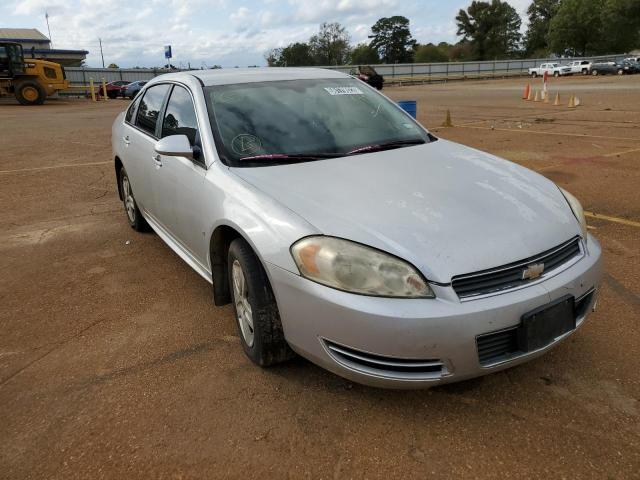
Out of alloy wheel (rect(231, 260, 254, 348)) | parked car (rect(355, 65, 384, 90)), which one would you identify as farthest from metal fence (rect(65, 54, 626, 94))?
alloy wheel (rect(231, 260, 254, 348))

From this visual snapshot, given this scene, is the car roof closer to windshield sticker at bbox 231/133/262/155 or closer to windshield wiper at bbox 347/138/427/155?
windshield sticker at bbox 231/133/262/155

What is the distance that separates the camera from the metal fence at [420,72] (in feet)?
131

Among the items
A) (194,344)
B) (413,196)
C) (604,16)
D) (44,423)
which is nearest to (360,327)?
(413,196)

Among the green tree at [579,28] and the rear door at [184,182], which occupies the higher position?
the green tree at [579,28]

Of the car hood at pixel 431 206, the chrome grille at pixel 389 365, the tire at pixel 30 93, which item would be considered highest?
the tire at pixel 30 93

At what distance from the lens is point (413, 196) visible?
2545mm

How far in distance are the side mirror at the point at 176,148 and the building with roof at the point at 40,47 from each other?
4209 centimetres

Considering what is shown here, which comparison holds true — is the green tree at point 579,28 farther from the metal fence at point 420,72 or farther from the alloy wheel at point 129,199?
the alloy wheel at point 129,199

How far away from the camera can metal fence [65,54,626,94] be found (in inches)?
1570

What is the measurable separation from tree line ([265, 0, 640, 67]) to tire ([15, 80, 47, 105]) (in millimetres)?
58999

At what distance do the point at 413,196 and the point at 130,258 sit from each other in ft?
9.51

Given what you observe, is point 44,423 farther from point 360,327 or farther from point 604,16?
point 604,16

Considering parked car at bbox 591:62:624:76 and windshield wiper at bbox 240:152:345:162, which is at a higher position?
parked car at bbox 591:62:624:76

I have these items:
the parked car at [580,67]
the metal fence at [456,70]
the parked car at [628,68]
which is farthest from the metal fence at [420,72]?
the parked car at [628,68]
